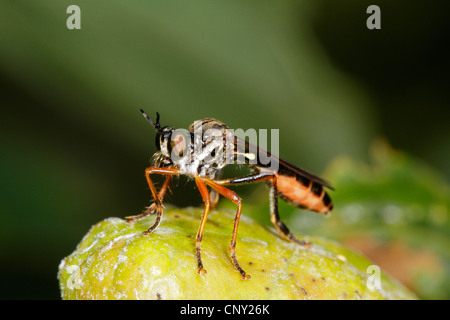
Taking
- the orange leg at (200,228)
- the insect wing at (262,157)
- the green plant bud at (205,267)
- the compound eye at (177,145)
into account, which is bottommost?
the green plant bud at (205,267)

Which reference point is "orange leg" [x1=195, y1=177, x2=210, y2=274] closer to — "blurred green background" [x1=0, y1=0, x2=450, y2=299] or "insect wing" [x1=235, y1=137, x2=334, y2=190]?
"insect wing" [x1=235, y1=137, x2=334, y2=190]

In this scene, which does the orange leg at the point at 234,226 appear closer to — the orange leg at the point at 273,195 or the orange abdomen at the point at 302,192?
the orange leg at the point at 273,195

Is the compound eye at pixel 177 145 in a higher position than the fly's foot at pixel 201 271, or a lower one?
higher

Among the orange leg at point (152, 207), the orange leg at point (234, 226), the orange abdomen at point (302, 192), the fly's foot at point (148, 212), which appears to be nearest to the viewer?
the orange leg at point (234, 226)

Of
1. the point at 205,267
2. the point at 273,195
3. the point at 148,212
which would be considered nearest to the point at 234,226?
the point at 205,267

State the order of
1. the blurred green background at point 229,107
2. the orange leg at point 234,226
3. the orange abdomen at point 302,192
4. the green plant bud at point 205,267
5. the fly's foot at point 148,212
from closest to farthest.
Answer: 1. the green plant bud at point 205,267
2. the orange leg at point 234,226
3. the fly's foot at point 148,212
4. the orange abdomen at point 302,192
5. the blurred green background at point 229,107

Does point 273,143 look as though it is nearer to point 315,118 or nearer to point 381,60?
point 315,118

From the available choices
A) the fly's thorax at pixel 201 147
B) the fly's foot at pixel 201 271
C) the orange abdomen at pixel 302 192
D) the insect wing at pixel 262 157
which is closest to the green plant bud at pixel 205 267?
the fly's foot at pixel 201 271
